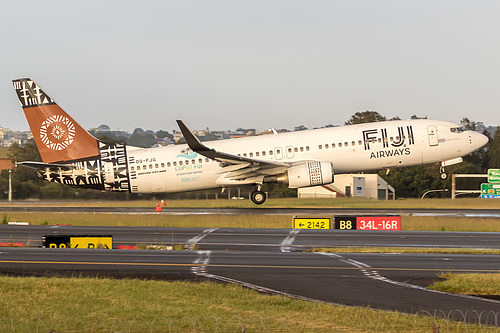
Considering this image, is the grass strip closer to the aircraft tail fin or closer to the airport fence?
the airport fence

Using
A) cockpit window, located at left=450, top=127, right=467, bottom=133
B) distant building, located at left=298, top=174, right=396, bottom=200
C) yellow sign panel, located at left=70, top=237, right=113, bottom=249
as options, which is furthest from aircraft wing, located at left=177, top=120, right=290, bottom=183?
distant building, located at left=298, top=174, right=396, bottom=200

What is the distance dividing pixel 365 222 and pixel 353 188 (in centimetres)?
4130

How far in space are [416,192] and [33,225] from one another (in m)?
62.5

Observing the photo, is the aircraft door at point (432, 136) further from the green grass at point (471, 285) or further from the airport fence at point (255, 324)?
the airport fence at point (255, 324)

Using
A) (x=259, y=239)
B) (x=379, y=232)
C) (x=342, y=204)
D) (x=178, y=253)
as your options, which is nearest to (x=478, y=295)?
(x=178, y=253)

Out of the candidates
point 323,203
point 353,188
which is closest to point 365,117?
point 353,188

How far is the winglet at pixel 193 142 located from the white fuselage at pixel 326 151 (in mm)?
2894

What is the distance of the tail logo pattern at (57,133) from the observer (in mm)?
44438

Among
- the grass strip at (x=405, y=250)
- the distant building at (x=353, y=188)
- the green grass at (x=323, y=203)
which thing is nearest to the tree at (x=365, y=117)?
the distant building at (x=353, y=188)

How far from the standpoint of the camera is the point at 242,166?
43.3m

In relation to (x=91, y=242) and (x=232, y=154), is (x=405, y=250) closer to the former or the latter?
(x=91, y=242)

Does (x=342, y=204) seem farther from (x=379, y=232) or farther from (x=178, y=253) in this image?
(x=178, y=253)

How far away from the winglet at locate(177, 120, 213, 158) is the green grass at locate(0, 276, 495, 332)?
21.6 metres

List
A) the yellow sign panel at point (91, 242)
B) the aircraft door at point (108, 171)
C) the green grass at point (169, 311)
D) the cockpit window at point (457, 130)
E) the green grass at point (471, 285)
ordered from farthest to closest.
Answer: the aircraft door at point (108, 171) → the cockpit window at point (457, 130) → the yellow sign panel at point (91, 242) → the green grass at point (471, 285) → the green grass at point (169, 311)
